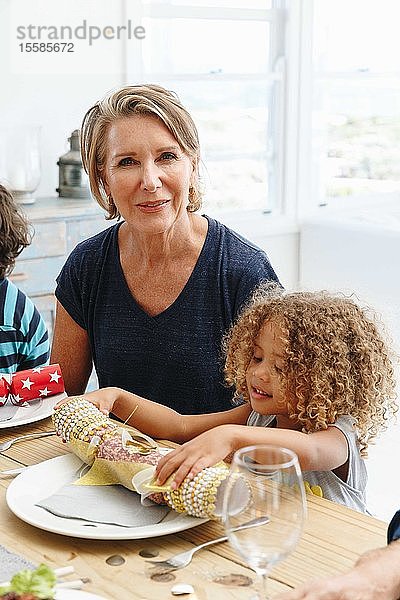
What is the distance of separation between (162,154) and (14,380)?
1.83ft

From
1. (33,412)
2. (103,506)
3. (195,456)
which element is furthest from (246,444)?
(33,412)

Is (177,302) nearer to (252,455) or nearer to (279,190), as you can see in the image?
(252,455)

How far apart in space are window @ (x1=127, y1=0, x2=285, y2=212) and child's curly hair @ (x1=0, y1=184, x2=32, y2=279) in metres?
1.82

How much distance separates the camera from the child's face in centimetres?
172

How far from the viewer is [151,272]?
2.17 meters

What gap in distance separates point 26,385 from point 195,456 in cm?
60

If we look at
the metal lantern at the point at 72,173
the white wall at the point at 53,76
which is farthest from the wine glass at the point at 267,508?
the white wall at the point at 53,76

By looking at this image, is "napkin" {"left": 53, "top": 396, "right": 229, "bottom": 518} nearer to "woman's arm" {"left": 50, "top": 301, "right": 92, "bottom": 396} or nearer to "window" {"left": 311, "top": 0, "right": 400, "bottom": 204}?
"woman's arm" {"left": 50, "top": 301, "right": 92, "bottom": 396}

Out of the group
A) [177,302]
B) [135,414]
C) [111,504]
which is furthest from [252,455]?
[177,302]

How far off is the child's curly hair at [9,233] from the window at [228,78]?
1819 millimetres

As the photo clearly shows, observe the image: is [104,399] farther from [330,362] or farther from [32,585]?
[32,585]

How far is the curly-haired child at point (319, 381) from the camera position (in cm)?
165

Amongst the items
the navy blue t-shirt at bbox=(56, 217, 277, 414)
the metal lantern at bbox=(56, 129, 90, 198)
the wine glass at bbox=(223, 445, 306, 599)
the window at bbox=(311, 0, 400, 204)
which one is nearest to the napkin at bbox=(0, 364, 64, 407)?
the navy blue t-shirt at bbox=(56, 217, 277, 414)

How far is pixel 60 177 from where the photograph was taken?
3947mm
